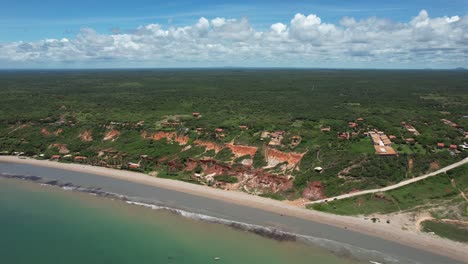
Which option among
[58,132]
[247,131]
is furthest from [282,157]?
[58,132]

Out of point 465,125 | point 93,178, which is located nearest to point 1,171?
point 93,178

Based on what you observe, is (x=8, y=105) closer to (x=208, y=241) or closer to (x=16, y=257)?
(x=16, y=257)

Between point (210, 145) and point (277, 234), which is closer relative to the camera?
point (277, 234)

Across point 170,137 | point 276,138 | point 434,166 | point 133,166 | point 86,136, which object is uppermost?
point 276,138

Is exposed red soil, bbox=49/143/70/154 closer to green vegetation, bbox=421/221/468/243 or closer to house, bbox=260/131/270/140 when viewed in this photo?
house, bbox=260/131/270/140

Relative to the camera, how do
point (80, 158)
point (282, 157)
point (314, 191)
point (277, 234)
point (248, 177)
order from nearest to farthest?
1. point (277, 234)
2. point (314, 191)
3. point (248, 177)
4. point (282, 157)
5. point (80, 158)

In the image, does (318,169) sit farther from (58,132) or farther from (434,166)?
(58,132)

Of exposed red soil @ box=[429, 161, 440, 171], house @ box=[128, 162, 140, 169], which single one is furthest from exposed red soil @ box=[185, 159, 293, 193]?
exposed red soil @ box=[429, 161, 440, 171]
